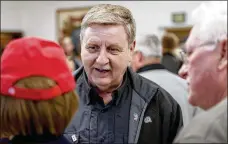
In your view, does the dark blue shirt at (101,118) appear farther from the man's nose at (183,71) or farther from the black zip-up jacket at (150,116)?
the man's nose at (183,71)

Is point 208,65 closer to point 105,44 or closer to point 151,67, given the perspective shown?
point 105,44

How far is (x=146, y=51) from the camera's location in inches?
134

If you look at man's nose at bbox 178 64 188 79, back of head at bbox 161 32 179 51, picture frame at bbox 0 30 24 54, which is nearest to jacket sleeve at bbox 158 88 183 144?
man's nose at bbox 178 64 188 79

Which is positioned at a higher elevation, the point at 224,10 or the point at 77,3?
the point at 224,10


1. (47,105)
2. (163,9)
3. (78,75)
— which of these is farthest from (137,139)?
(163,9)

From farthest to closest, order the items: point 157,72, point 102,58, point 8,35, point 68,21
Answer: point 8,35, point 68,21, point 157,72, point 102,58

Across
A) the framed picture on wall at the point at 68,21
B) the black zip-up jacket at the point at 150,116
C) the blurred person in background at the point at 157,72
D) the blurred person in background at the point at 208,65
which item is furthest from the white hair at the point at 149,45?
the framed picture on wall at the point at 68,21

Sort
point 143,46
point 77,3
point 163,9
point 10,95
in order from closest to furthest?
1. point 10,95
2. point 143,46
3. point 163,9
4. point 77,3

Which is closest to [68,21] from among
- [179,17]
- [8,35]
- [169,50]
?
[8,35]

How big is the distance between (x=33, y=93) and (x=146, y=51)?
222cm

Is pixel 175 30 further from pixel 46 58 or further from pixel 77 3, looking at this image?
pixel 46 58

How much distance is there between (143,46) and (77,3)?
20.3 ft

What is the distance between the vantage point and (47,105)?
4.24 feet

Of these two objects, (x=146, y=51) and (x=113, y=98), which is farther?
(x=146, y=51)
